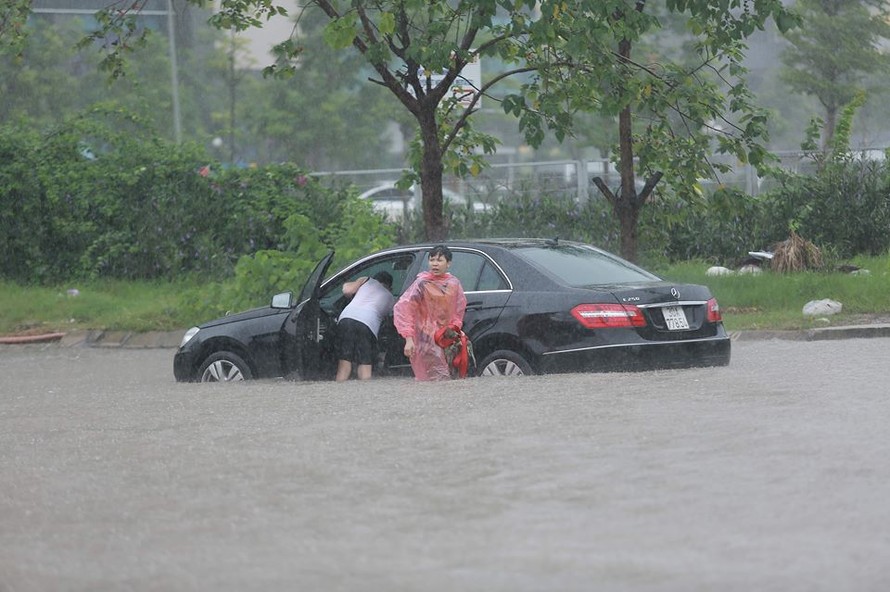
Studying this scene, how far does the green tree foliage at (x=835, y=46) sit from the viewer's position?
146 feet

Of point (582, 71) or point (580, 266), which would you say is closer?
point (580, 266)

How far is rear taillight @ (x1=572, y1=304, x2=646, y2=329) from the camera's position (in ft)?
38.5

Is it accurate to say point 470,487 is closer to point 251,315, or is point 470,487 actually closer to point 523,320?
point 523,320

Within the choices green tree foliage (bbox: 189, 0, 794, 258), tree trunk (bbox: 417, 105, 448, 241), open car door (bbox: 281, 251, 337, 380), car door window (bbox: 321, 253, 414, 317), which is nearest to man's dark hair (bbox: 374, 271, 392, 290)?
car door window (bbox: 321, 253, 414, 317)

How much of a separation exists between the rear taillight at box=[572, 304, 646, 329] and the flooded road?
1.26 feet

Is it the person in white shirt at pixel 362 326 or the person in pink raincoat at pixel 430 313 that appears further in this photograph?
the person in white shirt at pixel 362 326

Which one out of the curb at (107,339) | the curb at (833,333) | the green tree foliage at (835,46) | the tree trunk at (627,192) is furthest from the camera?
the green tree foliage at (835,46)

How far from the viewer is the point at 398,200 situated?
27.4 metres

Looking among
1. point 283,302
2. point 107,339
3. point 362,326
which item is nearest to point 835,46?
point 107,339

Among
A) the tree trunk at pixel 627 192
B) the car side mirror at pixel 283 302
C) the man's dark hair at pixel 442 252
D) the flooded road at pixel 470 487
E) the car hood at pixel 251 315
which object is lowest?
the flooded road at pixel 470 487

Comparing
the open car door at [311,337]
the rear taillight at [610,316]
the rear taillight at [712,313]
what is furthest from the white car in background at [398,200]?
the rear taillight at [610,316]

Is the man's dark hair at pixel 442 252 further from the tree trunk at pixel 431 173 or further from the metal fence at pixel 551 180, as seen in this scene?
the metal fence at pixel 551 180

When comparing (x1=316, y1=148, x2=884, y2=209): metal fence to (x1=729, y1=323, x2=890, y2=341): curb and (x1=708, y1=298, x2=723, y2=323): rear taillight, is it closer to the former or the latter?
(x1=729, y1=323, x2=890, y2=341): curb

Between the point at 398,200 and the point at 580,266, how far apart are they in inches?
589
